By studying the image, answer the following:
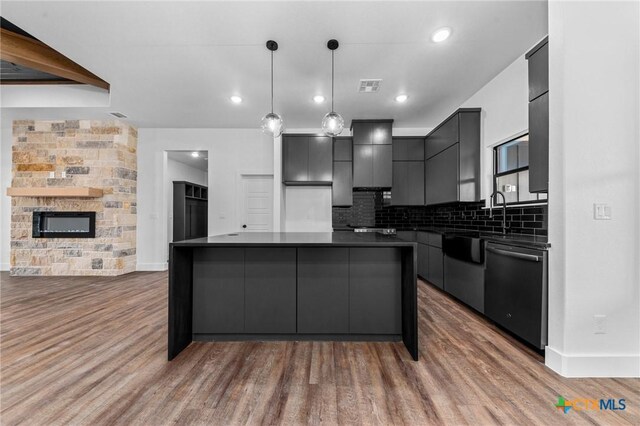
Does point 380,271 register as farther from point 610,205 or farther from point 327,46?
point 327,46

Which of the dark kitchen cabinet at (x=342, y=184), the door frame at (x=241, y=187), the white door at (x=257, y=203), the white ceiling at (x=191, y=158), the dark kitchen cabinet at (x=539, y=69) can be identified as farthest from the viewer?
the white ceiling at (x=191, y=158)

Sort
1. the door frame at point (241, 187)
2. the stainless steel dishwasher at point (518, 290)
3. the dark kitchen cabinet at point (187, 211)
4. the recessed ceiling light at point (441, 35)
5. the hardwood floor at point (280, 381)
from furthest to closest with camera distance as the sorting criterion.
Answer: the dark kitchen cabinet at point (187, 211) < the door frame at point (241, 187) < the recessed ceiling light at point (441, 35) < the stainless steel dishwasher at point (518, 290) < the hardwood floor at point (280, 381)

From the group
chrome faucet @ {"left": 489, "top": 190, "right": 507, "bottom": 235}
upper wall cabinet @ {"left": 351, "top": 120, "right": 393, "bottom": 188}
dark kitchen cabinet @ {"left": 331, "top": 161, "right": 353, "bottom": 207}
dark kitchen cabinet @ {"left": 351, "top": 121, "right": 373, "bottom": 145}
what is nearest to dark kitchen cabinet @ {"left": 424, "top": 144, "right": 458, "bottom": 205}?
chrome faucet @ {"left": 489, "top": 190, "right": 507, "bottom": 235}

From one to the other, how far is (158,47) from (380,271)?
310cm

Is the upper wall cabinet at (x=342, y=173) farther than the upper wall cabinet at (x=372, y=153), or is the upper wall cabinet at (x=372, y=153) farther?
the upper wall cabinet at (x=342, y=173)

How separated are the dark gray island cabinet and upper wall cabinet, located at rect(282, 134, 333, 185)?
9.26 feet

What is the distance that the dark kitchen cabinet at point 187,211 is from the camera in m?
6.52

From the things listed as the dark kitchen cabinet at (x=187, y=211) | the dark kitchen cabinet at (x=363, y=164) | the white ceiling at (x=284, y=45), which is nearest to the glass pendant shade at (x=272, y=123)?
the white ceiling at (x=284, y=45)

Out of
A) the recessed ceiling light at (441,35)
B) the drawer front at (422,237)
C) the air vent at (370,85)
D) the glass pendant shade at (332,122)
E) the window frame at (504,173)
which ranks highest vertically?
the air vent at (370,85)

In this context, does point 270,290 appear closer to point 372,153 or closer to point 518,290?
point 518,290

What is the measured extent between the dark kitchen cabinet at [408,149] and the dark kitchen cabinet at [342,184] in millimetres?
890

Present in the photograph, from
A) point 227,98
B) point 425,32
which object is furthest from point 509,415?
point 227,98

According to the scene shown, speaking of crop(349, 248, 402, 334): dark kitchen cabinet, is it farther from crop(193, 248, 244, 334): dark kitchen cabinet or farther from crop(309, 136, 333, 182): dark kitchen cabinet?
crop(309, 136, 333, 182): dark kitchen cabinet

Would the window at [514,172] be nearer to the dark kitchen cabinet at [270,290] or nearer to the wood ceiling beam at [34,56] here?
the dark kitchen cabinet at [270,290]
